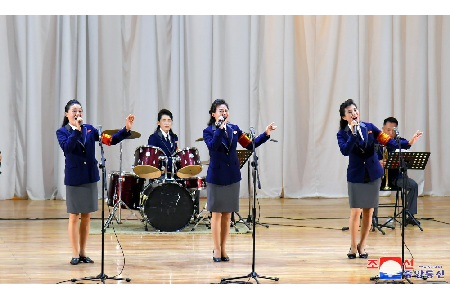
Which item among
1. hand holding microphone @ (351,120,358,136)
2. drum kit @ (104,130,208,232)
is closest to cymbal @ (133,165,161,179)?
drum kit @ (104,130,208,232)

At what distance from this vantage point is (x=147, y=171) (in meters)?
7.75

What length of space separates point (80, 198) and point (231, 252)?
68.5 inches

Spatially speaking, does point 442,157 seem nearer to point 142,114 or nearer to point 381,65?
point 381,65

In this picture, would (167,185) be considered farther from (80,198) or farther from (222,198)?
(80,198)

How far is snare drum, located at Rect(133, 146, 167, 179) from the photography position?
7734 mm

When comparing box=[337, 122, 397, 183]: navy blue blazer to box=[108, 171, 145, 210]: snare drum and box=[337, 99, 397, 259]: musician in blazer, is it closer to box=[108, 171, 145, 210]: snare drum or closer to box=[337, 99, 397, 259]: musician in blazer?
box=[337, 99, 397, 259]: musician in blazer

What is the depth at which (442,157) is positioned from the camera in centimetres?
1201

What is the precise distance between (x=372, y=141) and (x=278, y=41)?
18.2ft

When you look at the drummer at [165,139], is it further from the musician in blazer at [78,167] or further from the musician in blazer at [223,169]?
the musician in blazer at [78,167]

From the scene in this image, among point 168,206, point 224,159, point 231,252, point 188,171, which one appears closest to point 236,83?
point 188,171

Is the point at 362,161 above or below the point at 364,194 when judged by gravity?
above

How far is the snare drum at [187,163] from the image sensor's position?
7848 millimetres

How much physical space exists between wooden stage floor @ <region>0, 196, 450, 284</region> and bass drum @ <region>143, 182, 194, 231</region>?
0.22 m
